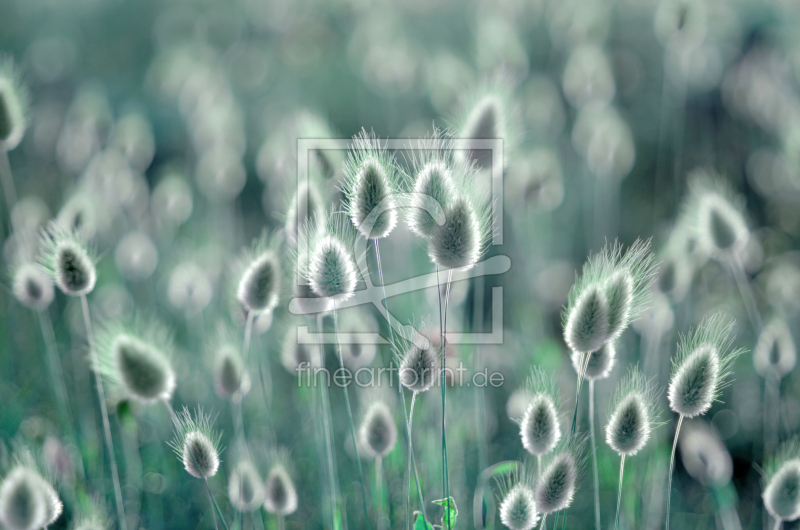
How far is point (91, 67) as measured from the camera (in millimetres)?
2645

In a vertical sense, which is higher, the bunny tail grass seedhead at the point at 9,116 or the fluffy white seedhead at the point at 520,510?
the bunny tail grass seedhead at the point at 9,116

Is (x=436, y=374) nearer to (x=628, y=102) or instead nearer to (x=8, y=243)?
(x=8, y=243)

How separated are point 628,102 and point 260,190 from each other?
1.71m

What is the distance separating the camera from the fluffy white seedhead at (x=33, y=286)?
1.09m

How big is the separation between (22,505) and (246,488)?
29cm

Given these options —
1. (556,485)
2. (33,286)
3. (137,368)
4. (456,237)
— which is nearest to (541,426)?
(556,485)

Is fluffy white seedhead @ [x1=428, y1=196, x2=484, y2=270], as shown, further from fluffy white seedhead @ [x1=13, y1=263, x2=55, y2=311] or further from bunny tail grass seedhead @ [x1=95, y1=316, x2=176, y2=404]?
fluffy white seedhead @ [x1=13, y1=263, x2=55, y2=311]

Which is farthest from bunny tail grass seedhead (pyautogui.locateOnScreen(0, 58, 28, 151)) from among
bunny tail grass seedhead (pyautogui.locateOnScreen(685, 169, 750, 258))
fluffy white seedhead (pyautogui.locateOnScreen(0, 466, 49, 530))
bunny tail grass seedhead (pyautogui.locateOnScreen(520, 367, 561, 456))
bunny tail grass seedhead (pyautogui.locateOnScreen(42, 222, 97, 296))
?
bunny tail grass seedhead (pyautogui.locateOnScreen(685, 169, 750, 258))

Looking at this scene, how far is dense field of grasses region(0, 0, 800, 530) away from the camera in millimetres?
813

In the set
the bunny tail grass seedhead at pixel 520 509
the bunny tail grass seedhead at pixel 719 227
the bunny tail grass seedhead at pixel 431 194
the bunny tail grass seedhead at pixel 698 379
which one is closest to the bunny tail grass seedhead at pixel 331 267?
the bunny tail grass seedhead at pixel 431 194

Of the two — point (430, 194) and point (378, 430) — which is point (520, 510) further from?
point (430, 194)

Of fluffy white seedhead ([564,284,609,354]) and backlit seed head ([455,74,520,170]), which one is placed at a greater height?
backlit seed head ([455,74,520,170])

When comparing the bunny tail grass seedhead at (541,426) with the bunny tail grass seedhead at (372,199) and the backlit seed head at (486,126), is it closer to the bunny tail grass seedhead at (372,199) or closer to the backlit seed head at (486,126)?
the bunny tail grass seedhead at (372,199)

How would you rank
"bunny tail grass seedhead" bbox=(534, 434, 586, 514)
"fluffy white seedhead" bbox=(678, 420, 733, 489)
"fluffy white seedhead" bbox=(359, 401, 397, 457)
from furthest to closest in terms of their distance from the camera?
"fluffy white seedhead" bbox=(678, 420, 733, 489) → "fluffy white seedhead" bbox=(359, 401, 397, 457) → "bunny tail grass seedhead" bbox=(534, 434, 586, 514)
